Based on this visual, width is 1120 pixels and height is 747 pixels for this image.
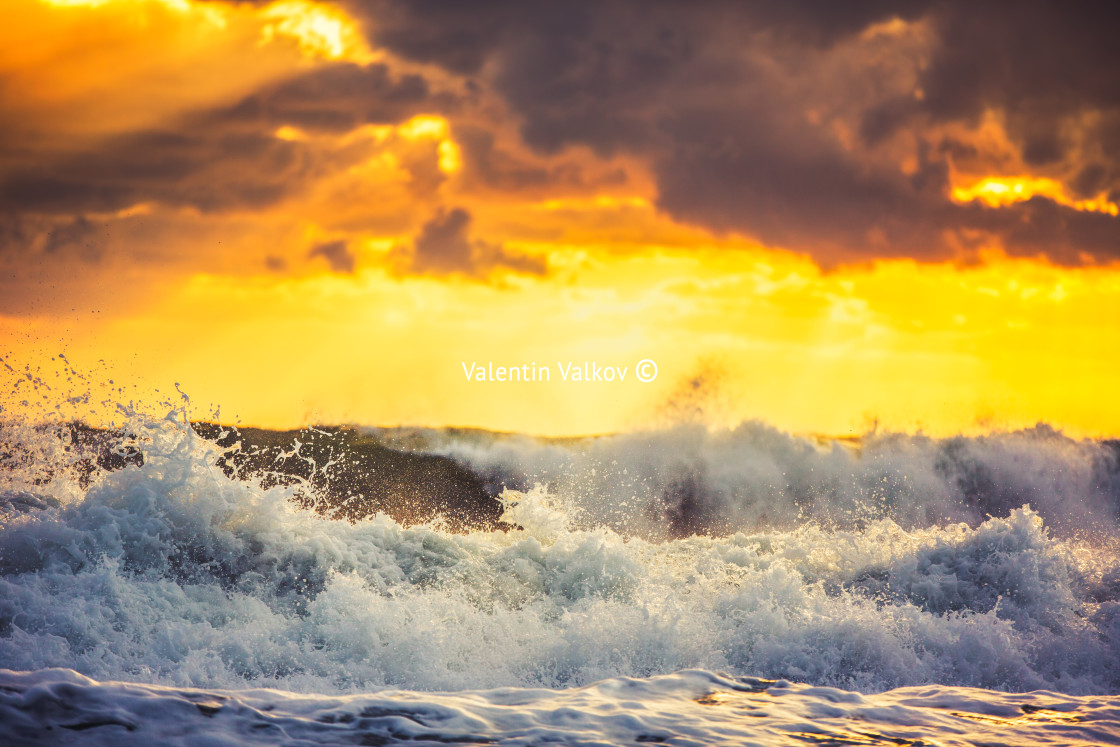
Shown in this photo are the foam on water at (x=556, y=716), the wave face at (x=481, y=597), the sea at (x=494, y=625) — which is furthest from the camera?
the wave face at (x=481, y=597)

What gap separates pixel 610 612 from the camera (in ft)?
25.2

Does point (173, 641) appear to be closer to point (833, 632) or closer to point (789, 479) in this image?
point (833, 632)

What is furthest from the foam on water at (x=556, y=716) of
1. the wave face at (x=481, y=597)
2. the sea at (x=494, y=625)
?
the wave face at (x=481, y=597)

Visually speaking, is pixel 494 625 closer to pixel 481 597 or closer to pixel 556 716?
pixel 481 597

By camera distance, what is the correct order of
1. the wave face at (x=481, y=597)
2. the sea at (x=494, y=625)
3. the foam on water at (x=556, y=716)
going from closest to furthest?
1. the foam on water at (x=556, y=716)
2. the sea at (x=494, y=625)
3. the wave face at (x=481, y=597)

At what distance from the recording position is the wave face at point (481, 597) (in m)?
Answer: 6.59

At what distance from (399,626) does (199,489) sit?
10.6 ft

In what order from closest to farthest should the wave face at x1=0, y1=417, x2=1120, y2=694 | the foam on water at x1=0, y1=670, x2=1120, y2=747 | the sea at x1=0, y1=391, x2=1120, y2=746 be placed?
1. the foam on water at x1=0, y1=670, x2=1120, y2=747
2. the sea at x1=0, y1=391, x2=1120, y2=746
3. the wave face at x1=0, y1=417, x2=1120, y2=694

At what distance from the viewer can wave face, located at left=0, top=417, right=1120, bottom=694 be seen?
659cm

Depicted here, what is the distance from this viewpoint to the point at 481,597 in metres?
8.60

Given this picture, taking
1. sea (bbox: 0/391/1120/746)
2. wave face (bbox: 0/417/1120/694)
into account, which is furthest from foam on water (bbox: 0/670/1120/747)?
wave face (bbox: 0/417/1120/694)

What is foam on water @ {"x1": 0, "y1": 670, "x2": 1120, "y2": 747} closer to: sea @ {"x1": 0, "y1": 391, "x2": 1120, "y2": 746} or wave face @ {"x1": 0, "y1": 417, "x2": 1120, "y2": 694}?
sea @ {"x1": 0, "y1": 391, "x2": 1120, "y2": 746}

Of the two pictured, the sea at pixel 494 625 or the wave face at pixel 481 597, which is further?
the wave face at pixel 481 597

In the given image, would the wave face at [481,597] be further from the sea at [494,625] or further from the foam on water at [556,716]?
the foam on water at [556,716]
